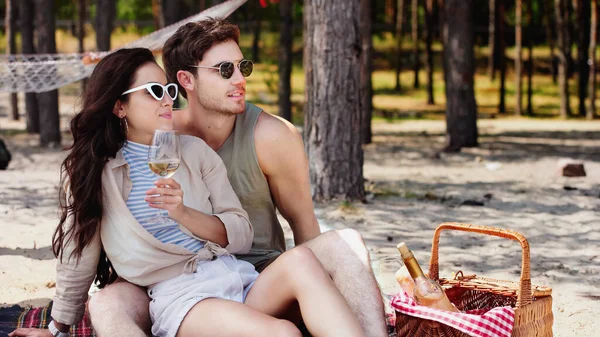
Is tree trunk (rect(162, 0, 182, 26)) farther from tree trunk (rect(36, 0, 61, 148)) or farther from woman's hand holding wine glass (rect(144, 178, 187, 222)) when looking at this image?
woman's hand holding wine glass (rect(144, 178, 187, 222))

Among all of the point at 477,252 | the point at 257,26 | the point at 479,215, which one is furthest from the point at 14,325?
the point at 257,26

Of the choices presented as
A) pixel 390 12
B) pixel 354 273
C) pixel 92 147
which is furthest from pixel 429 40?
pixel 92 147

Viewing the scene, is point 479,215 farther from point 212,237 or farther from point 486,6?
point 486,6

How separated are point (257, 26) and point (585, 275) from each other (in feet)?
56.4

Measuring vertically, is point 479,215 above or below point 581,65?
below

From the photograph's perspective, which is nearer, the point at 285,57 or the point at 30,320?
the point at 30,320

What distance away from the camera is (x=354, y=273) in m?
3.16

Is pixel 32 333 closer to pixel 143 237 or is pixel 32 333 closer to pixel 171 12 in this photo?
pixel 143 237

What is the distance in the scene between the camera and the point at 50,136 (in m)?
11.3

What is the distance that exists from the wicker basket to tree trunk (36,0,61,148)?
8441mm

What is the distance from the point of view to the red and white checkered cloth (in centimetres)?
294

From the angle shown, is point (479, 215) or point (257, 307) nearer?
point (257, 307)

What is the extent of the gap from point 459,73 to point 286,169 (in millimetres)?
7744

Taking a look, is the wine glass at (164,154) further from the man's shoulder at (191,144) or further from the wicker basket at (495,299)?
the wicker basket at (495,299)
